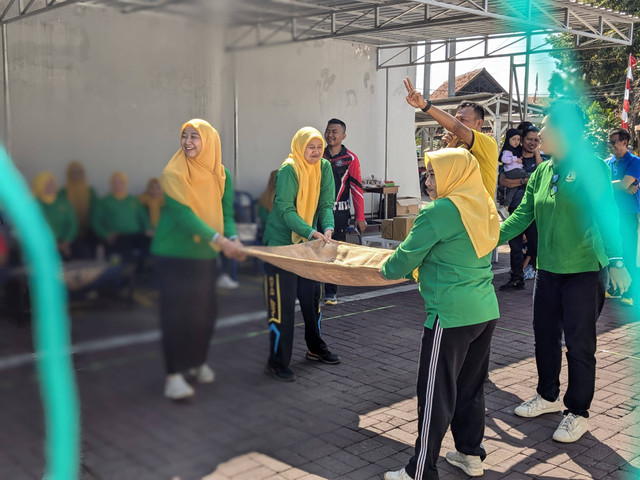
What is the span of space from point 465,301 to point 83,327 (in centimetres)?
155

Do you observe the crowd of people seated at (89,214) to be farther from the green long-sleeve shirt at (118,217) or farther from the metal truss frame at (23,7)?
the metal truss frame at (23,7)

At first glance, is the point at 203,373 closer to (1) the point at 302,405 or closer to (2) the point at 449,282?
(2) the point at 449,282

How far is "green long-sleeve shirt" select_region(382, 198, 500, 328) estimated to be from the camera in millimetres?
2068

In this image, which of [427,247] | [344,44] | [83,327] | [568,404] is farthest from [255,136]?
[568,404]

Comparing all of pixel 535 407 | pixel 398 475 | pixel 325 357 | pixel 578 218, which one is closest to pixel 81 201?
pixel 398 475

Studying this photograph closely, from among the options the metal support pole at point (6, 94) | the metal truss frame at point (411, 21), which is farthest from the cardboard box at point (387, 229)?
the metal support pole at point (6, 94)

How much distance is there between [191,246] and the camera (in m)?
1.05

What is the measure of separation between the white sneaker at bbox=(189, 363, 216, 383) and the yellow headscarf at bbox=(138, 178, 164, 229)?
374mm

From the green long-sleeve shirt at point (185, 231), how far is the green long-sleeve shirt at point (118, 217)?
60 mm

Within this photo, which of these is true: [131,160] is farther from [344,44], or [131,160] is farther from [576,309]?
[576,309]

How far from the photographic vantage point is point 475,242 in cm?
209

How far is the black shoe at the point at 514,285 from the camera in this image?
20.0ft

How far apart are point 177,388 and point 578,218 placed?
209 centimetres

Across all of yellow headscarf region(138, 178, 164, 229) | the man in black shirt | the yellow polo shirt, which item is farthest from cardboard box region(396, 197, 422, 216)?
yellow headscarf region(138, 178, 164, 229)
